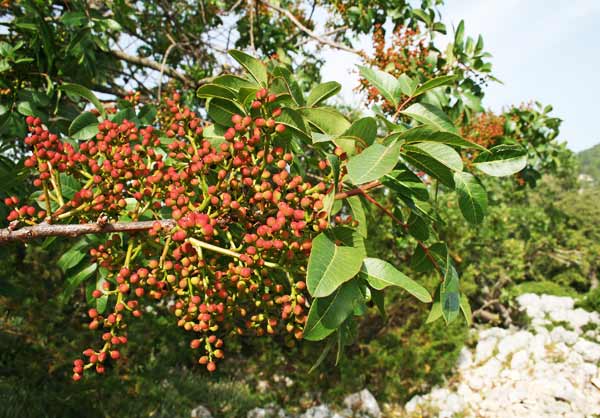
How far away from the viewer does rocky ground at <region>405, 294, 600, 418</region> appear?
576 cm

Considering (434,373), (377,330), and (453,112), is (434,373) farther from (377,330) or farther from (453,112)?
(453,112)

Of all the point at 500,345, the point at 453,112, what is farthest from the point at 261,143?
the point at 500,345

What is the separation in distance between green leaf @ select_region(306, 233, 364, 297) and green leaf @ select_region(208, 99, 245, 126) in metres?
0.49

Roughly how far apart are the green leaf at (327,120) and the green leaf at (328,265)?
1.06ft

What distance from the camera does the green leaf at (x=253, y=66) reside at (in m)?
1.09

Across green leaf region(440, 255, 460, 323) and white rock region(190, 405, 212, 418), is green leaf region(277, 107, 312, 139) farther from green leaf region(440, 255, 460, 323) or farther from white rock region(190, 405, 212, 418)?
white rock region(190, 405, 212, 418)

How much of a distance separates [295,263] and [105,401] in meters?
4.70

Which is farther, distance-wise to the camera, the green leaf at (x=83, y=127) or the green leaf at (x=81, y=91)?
the green leaf at (x=83, y=127)

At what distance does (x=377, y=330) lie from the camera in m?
6.86

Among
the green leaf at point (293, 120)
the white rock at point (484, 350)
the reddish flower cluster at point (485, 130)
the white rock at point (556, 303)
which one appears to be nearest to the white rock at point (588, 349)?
the white rock at point (484, 350)

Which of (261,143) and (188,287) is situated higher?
(261,143)

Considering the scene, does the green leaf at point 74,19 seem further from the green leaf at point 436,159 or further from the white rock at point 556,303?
the white rock at point 556,303

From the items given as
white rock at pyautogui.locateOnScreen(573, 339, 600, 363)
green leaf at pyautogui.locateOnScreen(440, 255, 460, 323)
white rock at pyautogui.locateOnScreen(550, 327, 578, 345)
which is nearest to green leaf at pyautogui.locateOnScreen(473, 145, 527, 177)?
green leaf at pyautogui.locateOnScreen(440, 255, 460, 323)

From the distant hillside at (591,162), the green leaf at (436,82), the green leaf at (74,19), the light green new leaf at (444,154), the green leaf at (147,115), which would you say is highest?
the green leaf at (436,82)
